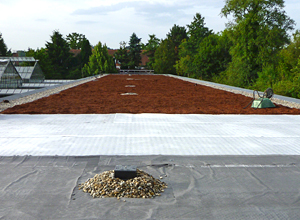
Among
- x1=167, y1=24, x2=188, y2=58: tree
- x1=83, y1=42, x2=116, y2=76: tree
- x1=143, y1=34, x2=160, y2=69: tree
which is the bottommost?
x1=83, y1=42, x2=116, y2=76: tree

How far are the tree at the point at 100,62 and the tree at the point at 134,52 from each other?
8.00m

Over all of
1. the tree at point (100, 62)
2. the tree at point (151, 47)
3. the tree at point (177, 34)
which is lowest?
the tree at point (100, 62)

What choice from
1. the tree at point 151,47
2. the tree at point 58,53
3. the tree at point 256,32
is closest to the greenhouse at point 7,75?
the tree at point 256,32

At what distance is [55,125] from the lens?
601 cm

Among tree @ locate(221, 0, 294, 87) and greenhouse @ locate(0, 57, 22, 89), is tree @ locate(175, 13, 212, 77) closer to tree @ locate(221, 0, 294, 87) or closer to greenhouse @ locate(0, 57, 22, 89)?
tree @ locate(221, 0, 294, 87)

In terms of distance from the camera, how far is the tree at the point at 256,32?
28312 millimetres

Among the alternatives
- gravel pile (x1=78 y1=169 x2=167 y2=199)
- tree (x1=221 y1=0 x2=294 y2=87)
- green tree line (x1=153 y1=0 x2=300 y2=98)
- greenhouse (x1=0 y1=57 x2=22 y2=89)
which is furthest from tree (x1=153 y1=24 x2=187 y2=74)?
gravel pile (x1=78 y1=169 x2=167 y2=199)

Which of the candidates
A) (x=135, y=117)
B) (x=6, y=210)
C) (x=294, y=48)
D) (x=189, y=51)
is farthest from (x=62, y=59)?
(x=6, y=210)

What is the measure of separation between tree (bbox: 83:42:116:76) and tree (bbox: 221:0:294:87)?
21.4 metres

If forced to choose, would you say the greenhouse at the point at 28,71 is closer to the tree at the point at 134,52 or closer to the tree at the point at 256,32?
the tree at the point at 256,32

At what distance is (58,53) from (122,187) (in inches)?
2029

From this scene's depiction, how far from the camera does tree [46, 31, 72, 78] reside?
166 ft

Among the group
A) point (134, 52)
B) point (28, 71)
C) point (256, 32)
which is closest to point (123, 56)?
point (134, 52)

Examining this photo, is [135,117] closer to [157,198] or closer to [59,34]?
[157,198]
